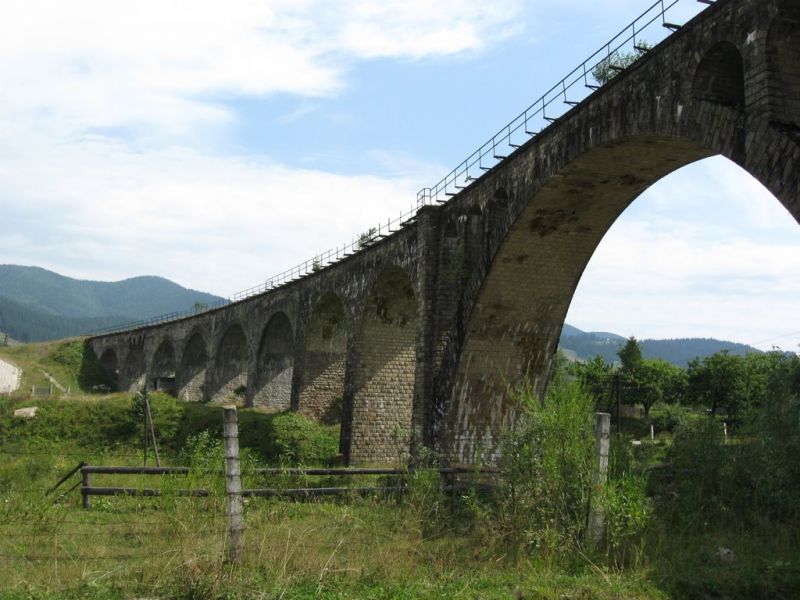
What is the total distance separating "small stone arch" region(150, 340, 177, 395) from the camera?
53.5 meters

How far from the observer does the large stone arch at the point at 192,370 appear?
49.5 m

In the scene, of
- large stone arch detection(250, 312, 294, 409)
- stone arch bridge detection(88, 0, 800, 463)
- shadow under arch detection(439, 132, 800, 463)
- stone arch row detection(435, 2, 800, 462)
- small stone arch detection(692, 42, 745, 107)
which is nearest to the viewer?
stone arch row detection(435, 2, 800, 462)

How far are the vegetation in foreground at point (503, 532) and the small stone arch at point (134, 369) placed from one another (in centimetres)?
4446

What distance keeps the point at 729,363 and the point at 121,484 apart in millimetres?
48094

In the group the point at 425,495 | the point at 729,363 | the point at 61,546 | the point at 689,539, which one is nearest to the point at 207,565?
the point at 61,546

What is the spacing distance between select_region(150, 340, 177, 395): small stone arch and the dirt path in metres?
9.76

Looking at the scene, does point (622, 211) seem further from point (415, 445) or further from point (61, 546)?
point (61, 546)

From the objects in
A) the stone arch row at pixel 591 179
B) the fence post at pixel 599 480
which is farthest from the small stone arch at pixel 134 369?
the fence post at pixel 599 480

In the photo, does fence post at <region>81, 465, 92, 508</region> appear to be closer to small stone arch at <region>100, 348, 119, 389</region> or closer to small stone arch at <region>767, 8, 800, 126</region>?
small stone arch at <region>767, 8, 800, 126</region>

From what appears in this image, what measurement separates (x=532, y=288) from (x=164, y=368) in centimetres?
4162

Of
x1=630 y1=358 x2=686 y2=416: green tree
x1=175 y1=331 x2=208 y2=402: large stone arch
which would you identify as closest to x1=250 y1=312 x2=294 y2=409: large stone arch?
x1=175 y1=331 x2=208 y2=402: large stone arch

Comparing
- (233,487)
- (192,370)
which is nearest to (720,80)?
(233,487)

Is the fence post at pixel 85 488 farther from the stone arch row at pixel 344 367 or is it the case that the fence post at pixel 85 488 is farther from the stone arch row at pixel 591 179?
the stone arch row at pixel 344 367

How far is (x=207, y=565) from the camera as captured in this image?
740 cm
